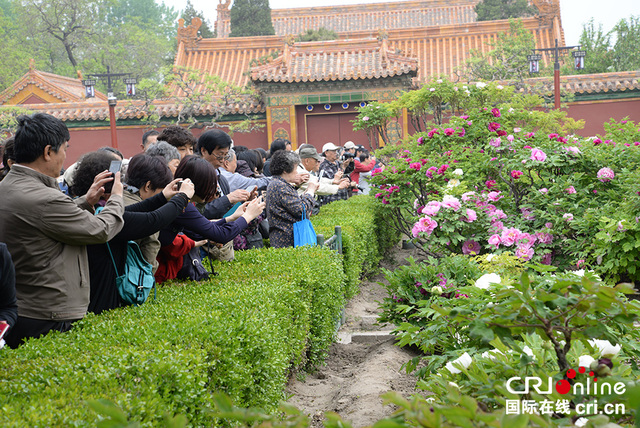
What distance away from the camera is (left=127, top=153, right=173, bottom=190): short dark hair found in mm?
3551

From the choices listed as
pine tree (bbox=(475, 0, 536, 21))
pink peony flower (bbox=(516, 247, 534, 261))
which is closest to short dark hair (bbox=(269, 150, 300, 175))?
pink peony flower (bbox=(516, 247, 534, 261))

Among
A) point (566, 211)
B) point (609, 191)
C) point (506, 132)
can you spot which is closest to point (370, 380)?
point (566, 211)

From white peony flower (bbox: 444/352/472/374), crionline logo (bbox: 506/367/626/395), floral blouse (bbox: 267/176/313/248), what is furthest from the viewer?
floral blouse (bbox: 267/176/313/248)

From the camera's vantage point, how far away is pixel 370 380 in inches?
171

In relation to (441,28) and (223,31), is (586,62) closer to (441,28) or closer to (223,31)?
(441,28)

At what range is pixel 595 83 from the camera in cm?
1845

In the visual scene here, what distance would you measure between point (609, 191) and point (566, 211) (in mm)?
461

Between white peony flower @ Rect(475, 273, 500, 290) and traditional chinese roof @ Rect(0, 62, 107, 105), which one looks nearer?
white peony flower @ Rect(475, 273, 500, 290)

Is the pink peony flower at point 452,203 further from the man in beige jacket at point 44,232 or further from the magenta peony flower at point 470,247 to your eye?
the man in beige jacket at point 44,232

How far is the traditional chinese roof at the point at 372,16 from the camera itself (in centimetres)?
3050

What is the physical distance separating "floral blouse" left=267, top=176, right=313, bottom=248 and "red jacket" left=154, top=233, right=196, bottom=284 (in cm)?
164

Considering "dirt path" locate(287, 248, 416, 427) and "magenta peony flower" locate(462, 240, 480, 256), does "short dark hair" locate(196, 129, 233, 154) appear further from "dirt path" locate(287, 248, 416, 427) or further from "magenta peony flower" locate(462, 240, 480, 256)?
"magenta peony flower" locate(462, 240, 480, 256)

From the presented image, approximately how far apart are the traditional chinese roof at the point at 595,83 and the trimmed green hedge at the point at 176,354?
1606cm

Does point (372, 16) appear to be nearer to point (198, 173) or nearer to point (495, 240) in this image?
point (495, 240)
